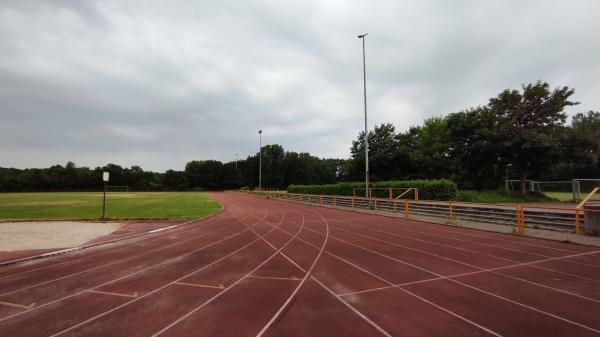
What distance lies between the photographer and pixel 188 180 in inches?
4764

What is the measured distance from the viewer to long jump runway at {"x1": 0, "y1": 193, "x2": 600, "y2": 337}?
5.13m

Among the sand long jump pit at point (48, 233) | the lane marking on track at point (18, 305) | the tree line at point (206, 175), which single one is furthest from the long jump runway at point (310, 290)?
the tree line at point (206, 175)

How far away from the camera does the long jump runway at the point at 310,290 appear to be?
513 centimetres

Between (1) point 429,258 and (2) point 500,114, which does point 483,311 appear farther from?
(2) point 500,114

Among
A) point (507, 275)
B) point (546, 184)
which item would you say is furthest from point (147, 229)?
point (546, 184)

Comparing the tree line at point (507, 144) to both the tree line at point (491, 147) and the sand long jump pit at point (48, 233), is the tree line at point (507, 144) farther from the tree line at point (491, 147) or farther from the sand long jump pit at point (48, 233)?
the sand long jump pit at point (48, 233)

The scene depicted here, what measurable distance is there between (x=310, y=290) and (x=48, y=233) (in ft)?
46.1

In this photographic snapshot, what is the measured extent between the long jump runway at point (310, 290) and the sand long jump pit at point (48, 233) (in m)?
2.50

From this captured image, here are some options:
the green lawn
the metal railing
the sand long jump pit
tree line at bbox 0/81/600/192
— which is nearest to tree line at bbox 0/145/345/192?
tree line at bbox 0/81/600/192

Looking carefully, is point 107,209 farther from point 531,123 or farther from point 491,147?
point 531,123

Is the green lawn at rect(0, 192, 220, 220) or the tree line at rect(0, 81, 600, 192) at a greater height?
the tree line at rect(0, 81, 600, 192)

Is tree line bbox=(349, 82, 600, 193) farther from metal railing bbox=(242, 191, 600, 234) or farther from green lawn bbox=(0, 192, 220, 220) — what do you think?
green lawn bbox=(0, 192, 220, 220)

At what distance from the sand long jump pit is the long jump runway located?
8.19 ft

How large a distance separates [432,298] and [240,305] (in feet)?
11.7
